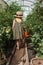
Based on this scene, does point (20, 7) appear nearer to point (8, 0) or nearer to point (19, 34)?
point (8, 0)

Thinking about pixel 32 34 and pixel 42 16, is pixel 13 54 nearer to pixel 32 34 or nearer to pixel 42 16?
pixel 32 34

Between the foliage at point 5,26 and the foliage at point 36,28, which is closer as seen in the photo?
the foliage at point 36,28

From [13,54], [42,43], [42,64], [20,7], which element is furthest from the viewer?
[20,7]

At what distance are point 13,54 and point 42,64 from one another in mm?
1037

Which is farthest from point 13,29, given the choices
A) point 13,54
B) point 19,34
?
point 13,54

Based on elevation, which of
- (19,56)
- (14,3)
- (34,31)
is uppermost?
(14,3)

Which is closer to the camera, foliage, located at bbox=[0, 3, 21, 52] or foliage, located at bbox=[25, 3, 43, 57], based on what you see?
foliage, located at bbox=[25, 3, 43, 57]

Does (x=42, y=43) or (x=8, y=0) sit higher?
(x=8, y=0)

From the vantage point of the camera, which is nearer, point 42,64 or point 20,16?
point 42,64

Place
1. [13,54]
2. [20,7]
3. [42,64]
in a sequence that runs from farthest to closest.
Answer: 1. [20,7]
2. [13,54]
3. [42,64]

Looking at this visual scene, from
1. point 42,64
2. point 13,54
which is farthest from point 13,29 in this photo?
point 42,64

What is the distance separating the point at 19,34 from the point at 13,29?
16 cm

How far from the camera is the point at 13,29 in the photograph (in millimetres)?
6348

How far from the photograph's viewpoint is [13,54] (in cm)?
658
